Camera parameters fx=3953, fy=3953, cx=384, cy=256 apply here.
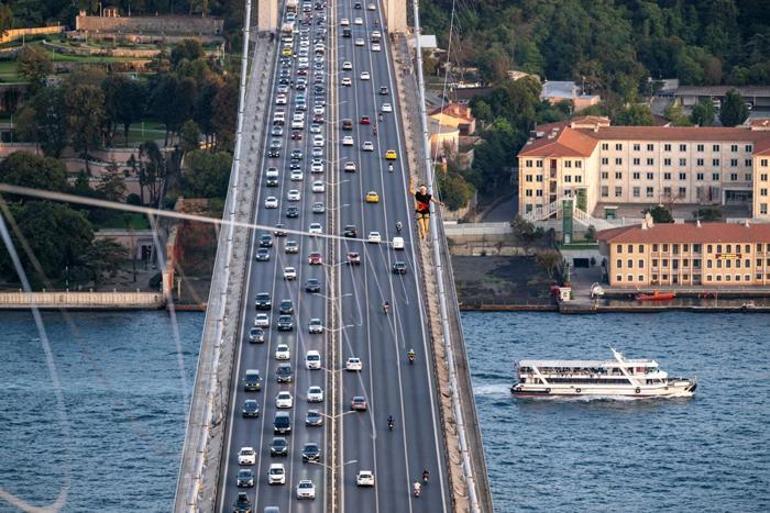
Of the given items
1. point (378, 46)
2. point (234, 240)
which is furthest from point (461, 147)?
Result: point (234, 240)

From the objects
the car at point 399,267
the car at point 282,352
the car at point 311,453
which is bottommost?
the car at point 311,453

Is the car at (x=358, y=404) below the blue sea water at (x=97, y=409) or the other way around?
the other way around

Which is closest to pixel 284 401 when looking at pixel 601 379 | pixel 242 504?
pixel 242 504

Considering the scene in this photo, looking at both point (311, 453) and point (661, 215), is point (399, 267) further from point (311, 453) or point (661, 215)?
point (661, 215)

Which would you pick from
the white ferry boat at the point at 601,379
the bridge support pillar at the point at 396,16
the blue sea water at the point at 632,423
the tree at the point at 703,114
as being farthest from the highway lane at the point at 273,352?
the tree at the point at 703,114

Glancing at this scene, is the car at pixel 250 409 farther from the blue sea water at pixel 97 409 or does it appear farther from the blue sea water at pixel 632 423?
the blue sea water at pixel 632 423

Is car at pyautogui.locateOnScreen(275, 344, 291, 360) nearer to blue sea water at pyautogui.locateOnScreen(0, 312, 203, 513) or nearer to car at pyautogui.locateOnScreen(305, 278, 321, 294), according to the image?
blue sea water at pyautogui.locateOnScreen(0, 312, 203, 513)
